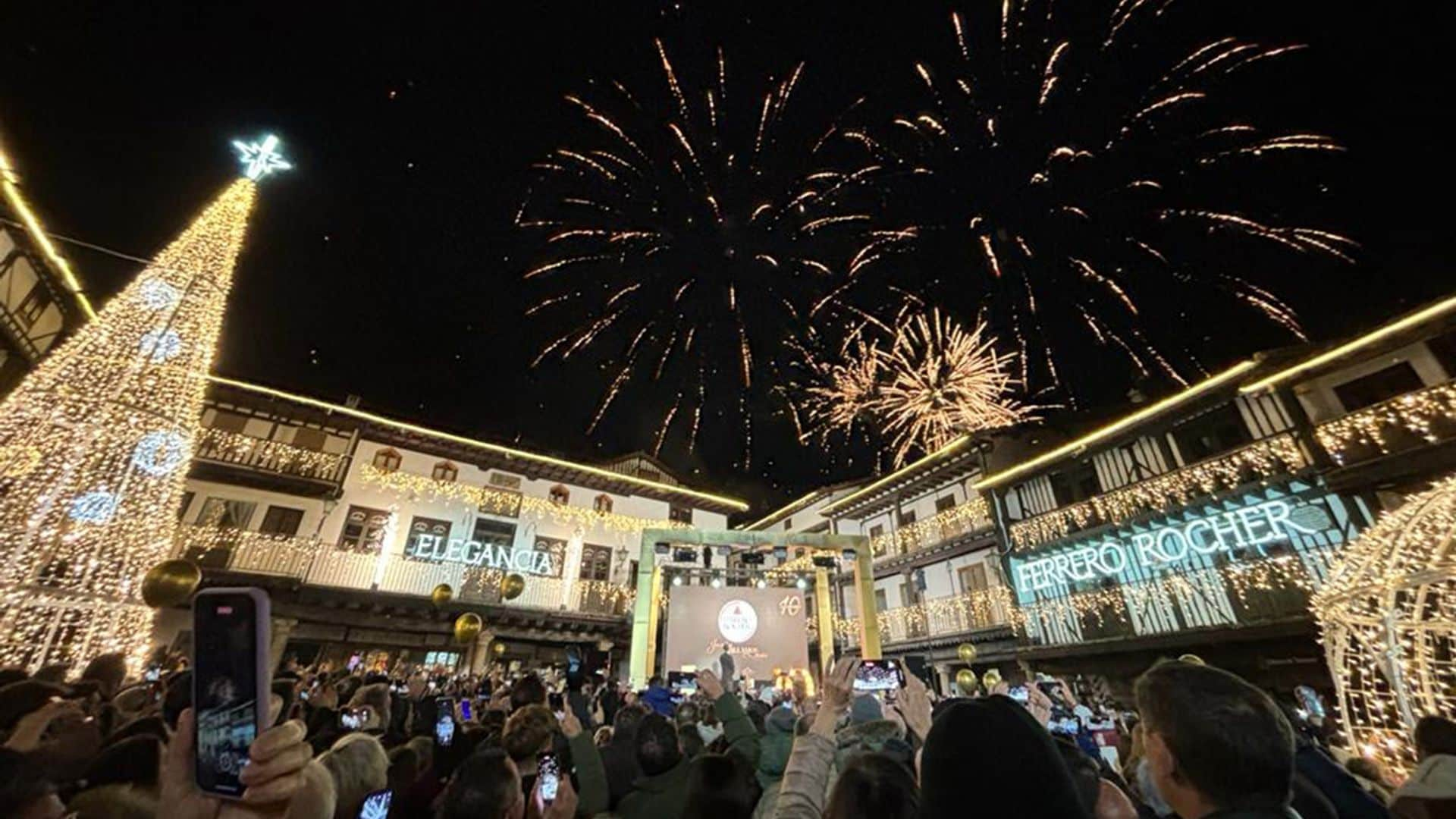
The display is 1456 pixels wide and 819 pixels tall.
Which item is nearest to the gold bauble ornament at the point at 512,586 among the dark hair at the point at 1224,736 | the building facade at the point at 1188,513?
the building facade at the point at 1188,513

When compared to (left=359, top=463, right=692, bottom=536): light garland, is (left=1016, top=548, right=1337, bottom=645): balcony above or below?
below

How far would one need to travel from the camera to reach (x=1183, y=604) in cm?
1548

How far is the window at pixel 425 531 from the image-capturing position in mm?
20750

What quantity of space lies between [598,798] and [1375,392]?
20.4 meters

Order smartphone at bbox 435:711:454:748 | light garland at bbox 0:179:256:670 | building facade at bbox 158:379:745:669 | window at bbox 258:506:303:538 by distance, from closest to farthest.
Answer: smartphone at bbox 435:711:454:748 → light garland at bbox 0:179:256:670 → building facade at bbox 158:379:745:669 → window at bbox 258:506:303:538

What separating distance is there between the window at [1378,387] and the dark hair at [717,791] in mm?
19419

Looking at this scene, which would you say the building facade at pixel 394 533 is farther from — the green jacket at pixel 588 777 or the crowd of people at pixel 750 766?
the green jacket at pixel 588 777

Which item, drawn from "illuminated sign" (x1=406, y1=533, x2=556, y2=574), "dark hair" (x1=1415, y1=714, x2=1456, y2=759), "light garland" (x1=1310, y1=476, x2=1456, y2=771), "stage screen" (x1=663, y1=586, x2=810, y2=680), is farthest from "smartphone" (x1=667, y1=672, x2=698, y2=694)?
"illuminated sign" (x1=406, y1=533, x2=556, y2=574)

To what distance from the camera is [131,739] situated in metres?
2.56

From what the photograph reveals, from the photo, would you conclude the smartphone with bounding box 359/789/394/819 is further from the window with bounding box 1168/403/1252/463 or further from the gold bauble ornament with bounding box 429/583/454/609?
the window with bounding box 1168/403/1252/463

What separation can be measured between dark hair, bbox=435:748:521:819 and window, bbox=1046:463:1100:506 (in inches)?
853

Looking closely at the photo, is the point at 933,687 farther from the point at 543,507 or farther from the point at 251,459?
the point at 251,459

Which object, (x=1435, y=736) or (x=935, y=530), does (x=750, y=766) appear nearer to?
(x=1435, y=736)

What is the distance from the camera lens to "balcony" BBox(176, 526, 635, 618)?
16.9 metres
